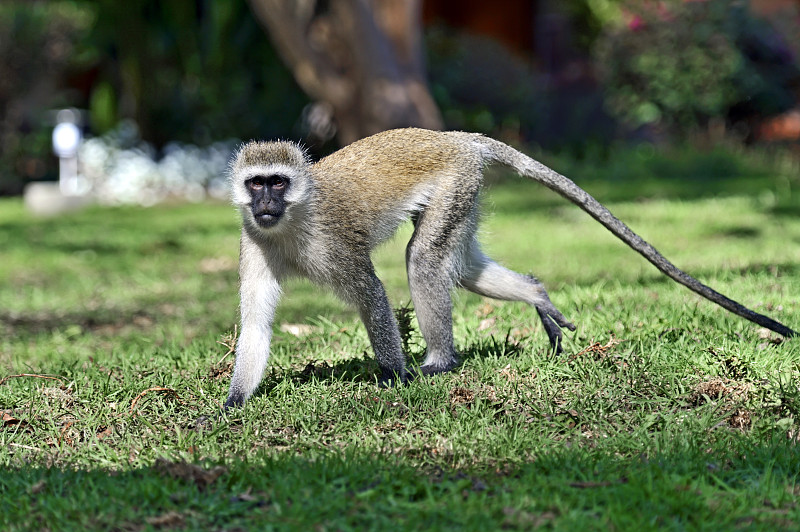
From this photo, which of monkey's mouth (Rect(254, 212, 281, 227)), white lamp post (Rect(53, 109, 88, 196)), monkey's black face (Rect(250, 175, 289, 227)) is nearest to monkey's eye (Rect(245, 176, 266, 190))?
monkey's black face (Rect(250, 175, 289, 227))

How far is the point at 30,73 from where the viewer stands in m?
15.4

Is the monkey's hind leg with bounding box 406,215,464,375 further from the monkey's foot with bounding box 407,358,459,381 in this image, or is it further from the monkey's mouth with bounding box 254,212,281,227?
the monkey's mouth with bounding box 254,212,281,227

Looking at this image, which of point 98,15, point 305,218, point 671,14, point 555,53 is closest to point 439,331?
point 305,218

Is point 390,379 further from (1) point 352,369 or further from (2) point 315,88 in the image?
(2) point 315,88

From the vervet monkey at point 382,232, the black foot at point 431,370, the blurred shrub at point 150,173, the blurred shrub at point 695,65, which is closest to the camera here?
the vervet monkey at point 382,232

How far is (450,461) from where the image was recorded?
4125 mm

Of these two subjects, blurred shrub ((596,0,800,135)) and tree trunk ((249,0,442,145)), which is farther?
blurred shrub ((596,0,800,135))

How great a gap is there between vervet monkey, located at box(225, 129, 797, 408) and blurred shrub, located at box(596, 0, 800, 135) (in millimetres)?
10585

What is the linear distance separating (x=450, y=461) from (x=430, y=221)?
1423 millimetres

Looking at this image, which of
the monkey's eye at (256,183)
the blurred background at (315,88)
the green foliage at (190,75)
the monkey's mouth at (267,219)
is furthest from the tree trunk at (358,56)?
the monkey's mouth at (267,219)

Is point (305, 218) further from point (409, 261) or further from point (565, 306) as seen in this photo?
point (565, 306)

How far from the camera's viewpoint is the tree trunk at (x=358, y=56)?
13031 mm

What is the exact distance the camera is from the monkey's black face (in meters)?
4.71

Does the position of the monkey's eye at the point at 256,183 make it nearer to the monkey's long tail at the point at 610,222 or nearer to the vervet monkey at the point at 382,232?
the vervet monkey at the point at 382,232
